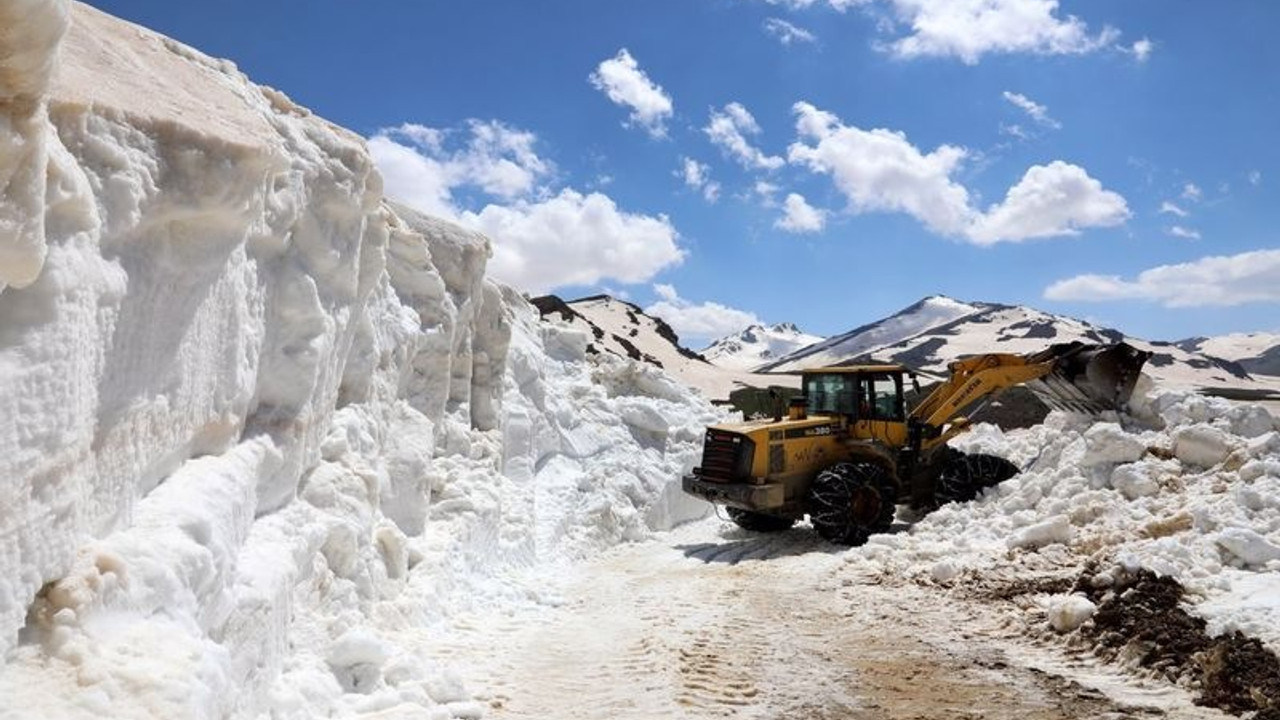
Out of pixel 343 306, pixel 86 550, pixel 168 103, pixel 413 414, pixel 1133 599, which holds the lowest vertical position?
pixel 1133 599

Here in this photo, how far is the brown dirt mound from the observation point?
5062mm

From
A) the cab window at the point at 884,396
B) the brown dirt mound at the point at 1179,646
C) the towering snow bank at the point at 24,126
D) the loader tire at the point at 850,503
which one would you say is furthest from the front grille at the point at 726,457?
the towering snow bank at the point at 24,126

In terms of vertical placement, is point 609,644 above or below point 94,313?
below

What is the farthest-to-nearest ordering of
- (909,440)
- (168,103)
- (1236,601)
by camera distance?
(909,440), (1236,601), (168,103)

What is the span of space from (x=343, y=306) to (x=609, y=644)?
11.3ft

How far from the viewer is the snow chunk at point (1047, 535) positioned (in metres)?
9.48

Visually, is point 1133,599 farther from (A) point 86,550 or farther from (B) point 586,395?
(B) point 586,395

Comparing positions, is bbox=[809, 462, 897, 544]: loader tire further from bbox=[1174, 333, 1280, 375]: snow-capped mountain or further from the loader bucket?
bbox=[1174, 333, 1280, 375]: snow-capped mountain

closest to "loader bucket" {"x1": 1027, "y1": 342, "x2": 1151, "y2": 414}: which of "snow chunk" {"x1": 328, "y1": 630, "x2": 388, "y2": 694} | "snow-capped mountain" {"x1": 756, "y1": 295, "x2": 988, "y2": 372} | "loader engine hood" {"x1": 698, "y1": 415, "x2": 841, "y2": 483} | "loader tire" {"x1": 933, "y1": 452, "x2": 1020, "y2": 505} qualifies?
"loader tire" {"x1": 933, "y1": 452, "x2": 1020, "y2": 505}

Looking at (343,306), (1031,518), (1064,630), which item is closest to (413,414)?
(343,306)

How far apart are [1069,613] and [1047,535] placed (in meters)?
2.97

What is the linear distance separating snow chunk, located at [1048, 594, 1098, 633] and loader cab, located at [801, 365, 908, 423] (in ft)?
19.2

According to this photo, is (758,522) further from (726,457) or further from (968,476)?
(968,476)

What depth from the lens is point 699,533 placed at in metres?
13.6
